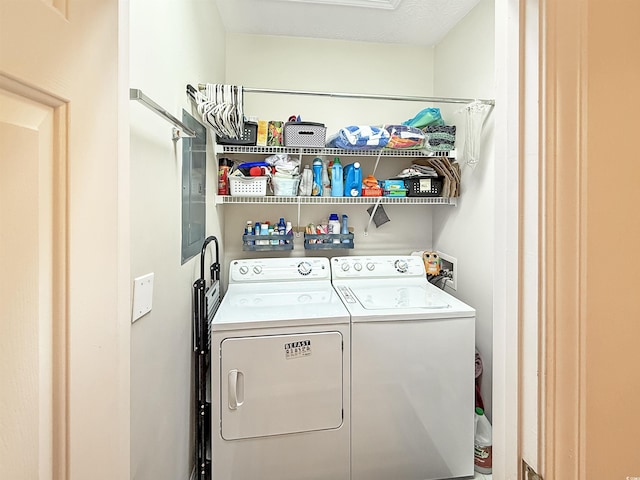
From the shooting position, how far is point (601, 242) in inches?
22.5

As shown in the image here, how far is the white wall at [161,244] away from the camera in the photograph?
3.37 ft

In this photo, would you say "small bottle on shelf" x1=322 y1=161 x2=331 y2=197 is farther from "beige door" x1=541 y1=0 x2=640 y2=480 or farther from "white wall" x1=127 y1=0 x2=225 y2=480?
"beige door" x1=541 y1=0 x2=640 y2=480

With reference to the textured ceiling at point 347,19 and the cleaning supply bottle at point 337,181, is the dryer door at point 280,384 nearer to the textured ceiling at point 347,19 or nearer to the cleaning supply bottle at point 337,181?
the cleaning supply bottle at point 337,181

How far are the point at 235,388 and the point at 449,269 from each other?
5.79ft

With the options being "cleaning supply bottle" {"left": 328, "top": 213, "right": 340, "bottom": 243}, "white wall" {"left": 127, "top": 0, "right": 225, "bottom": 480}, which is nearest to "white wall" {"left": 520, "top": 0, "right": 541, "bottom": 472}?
"white wall" {"left": 127, "top": 0, "right": 225, "bottom": 480}

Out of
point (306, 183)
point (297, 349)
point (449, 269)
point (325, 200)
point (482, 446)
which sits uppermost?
point (306, 183)

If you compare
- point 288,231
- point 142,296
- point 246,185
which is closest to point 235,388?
point 142,296

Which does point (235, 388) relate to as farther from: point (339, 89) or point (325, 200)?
point (339, 89)

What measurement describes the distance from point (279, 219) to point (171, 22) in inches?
56.1

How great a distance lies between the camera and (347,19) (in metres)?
2.27

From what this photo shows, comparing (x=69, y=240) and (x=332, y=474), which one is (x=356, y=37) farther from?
(x=332, y=474)

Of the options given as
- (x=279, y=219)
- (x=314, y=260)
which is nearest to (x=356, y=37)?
(x=279, y=219)

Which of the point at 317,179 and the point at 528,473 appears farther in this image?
the point at 317,179

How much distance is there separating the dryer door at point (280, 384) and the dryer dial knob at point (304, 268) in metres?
0.68
